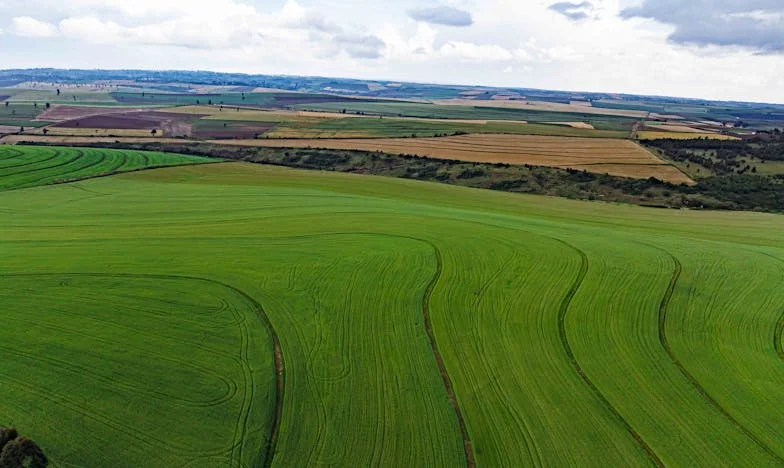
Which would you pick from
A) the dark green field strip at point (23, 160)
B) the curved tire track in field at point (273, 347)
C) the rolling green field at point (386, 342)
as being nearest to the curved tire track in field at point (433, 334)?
the rolling green field at point (386, 342)

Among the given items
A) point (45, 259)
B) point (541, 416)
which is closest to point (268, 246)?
point (45, 259)

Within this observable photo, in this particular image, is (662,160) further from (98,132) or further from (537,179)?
(98,132)

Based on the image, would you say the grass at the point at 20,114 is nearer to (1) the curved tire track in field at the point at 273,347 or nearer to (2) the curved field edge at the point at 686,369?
(1) the curved tire track in field at the point at 273,347

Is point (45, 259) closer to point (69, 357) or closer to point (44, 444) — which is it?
point (69, 357)

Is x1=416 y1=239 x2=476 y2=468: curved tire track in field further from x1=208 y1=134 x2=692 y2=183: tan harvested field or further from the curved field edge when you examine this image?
x1=208 y1=134 x2=692 y2=183: tan harvested field

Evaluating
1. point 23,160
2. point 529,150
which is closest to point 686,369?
point 529,150

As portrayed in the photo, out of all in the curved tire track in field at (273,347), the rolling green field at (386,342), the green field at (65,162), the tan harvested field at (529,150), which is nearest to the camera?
the curved tire track in field at (273,347)
